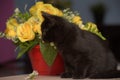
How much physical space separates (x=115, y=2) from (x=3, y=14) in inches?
18.4

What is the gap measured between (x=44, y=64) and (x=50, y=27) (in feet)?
0.58

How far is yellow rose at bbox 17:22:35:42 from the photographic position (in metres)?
1.11

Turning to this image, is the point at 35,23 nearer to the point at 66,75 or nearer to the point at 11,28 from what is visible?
the point at 11,28

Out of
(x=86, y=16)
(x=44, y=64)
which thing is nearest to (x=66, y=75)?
(x=44, y=64)

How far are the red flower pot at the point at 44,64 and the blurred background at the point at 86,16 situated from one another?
0.56ft

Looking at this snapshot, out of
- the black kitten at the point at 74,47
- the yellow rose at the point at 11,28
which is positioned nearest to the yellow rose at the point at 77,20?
the black kitten at the point at 74,47

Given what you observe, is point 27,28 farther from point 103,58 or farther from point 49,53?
point 103,58

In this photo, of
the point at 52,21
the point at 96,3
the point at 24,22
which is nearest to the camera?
the point at 52,21

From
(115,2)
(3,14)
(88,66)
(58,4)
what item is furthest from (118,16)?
(3,14)

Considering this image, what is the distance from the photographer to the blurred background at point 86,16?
1324 millimetres

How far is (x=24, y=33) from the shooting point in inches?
43.9

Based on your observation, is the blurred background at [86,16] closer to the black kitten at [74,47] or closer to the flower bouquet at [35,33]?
the flower bouquet at [35,33]

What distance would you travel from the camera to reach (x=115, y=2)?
1.33 m

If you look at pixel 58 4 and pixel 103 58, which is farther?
pixel 58 4
